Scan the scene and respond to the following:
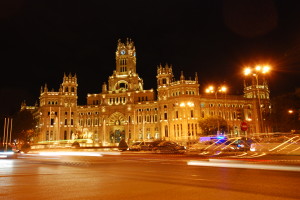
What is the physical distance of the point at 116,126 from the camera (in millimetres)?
100562

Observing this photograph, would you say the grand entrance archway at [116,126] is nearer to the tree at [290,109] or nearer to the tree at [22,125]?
the tree at [22,125]

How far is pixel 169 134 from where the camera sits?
88.4m

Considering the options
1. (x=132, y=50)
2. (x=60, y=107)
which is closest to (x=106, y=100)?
(x=60, y=107)

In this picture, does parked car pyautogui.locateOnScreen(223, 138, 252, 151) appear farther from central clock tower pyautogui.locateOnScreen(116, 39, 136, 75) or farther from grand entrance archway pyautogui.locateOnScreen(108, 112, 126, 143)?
central clock tower pyautogui.locateOnScreen(116, 39, 136, 75)

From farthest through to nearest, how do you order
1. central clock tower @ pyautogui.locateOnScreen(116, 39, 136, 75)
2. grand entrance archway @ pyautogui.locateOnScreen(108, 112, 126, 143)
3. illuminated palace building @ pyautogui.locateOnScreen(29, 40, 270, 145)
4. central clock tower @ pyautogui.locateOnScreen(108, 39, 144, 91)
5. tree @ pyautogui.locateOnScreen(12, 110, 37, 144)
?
central clock tower @ pyautogui.locateOnScreen(116, 39, 136, 75) → central clock tower @ pyautogui.locateOnScreen(108, 39, 144, 91) → grand entrance archway @ pyautogui.locateOnScreen(108, 112, 126, 143) → illuminated palace building @ pyautogui.locateOnScreen(29, 40, 270, 145) → tree @ pyautogui.locateOnScreen(12, 110, 37, 144)

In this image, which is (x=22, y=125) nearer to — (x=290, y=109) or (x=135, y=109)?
(x=135, y=109)

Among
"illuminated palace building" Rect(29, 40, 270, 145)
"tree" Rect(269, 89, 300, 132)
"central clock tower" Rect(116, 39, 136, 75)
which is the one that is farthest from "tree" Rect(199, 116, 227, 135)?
"central clock tower" Rect(116, 39, 136, 75)

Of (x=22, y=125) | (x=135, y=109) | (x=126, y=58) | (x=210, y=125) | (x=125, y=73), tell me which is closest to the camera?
(x=210, y=125)

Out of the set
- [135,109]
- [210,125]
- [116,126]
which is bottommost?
[210,125]

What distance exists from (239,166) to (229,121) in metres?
78.7

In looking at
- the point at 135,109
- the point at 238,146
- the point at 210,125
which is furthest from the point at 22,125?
the point at 238,146

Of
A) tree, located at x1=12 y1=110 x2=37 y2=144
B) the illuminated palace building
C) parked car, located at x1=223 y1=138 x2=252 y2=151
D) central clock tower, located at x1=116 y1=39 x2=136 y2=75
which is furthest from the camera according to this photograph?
central clock tower, located at x1=116 y1=39 x2=136 y2=75

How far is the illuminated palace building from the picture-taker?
89875 millimetres

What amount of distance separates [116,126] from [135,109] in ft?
30.5
